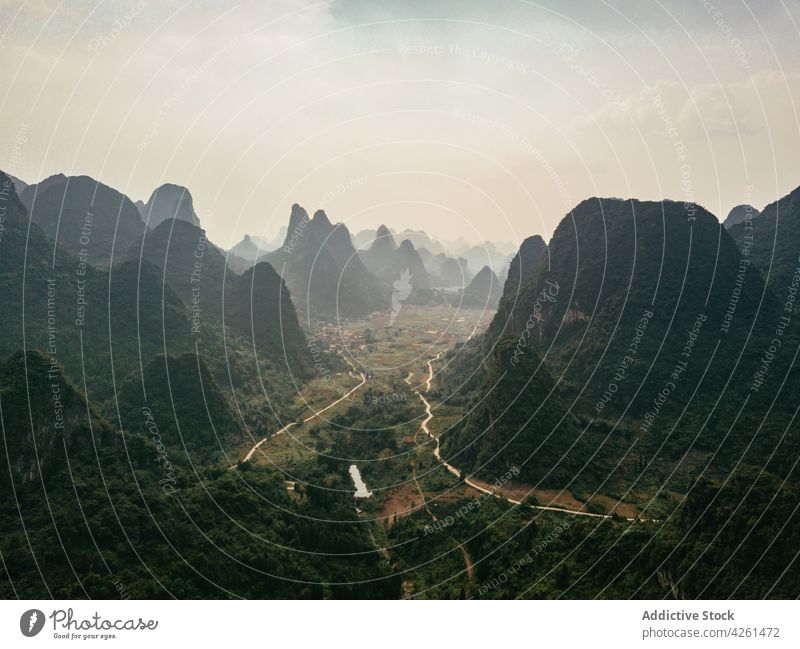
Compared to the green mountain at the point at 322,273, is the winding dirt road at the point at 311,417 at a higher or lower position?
lower

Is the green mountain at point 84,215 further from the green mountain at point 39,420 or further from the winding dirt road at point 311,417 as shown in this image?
the green mountain at point 39,420

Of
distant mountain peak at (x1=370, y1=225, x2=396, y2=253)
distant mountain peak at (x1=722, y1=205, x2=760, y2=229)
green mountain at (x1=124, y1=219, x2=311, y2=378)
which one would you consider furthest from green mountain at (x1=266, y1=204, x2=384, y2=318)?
distant mountain peak at (x1=722, y1=205, x2=760, y2=229)

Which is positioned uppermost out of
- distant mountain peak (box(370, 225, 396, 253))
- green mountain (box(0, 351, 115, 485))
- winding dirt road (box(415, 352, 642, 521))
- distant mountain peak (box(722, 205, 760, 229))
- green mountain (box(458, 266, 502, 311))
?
distant mountain peak (box(370, 225, 396, 253))

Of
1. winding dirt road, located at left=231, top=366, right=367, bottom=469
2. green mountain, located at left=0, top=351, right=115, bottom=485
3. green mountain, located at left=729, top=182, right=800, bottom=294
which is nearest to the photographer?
green mountain, located at left=0, top=351, right=115, bottom=485

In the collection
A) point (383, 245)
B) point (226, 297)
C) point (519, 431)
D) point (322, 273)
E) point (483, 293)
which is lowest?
point (519, 431)

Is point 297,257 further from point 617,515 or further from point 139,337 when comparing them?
point 617,515

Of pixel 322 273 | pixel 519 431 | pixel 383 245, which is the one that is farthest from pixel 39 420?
pixel 383 245

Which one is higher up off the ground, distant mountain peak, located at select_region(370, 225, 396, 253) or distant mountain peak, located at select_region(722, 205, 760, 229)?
distant mountain peak, located at select_region(370, 225, 396, 253)

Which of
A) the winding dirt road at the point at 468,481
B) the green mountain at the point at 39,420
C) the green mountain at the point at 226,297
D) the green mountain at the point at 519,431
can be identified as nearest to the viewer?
the green mountain at the point at 39,420

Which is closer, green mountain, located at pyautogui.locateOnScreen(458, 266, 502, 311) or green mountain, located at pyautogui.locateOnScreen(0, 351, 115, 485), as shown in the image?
green mountain, located at pyautogui.locateOnScreen(0, 351, 115, 485)

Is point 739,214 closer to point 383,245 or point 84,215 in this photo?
point 84,215

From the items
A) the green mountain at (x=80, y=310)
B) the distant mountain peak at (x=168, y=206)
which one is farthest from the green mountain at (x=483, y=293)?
the green mountain at (x=80, y=310)

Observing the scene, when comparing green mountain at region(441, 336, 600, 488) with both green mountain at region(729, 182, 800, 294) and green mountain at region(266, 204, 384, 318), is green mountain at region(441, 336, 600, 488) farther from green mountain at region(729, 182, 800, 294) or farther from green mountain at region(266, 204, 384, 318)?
green mountain at region(266, 204, 384, 318)
